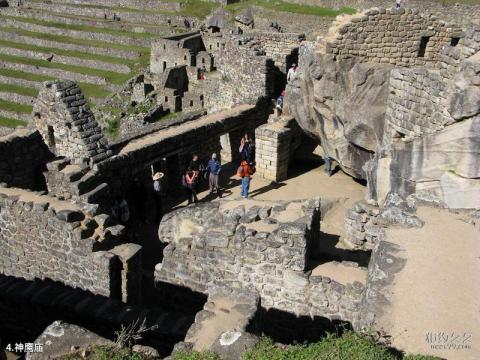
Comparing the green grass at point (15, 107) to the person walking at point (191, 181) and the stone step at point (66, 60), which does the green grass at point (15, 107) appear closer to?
the stone step at point (66, 60)

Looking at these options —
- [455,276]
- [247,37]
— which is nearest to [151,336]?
[455,276]

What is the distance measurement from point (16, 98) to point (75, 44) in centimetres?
897

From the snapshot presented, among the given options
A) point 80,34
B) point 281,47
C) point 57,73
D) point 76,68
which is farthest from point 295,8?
point 281,47

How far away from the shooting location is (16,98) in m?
37.8

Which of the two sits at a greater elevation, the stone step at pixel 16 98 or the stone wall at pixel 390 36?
the stone wall at pixel 390 36

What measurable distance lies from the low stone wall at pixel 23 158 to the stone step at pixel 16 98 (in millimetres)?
28146

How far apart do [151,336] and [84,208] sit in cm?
239

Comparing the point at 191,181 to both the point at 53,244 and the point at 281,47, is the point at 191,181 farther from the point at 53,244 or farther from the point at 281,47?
the point at 281,47

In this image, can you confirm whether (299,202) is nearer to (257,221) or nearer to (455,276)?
(257,221)

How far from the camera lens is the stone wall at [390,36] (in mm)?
12586

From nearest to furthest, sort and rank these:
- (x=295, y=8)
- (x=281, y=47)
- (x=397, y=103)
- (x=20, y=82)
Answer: (x=397, y=103)
(x=281, y=47)
(x=295, y=8)
(x=20, y=82)

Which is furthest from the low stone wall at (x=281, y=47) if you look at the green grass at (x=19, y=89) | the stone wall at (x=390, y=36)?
the green grass at (x=19, y=89)

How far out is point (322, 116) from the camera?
13.7 metres

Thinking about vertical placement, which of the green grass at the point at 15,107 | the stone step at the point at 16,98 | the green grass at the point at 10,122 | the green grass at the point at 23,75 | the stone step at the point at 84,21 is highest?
the stone step at the point at 84,21
